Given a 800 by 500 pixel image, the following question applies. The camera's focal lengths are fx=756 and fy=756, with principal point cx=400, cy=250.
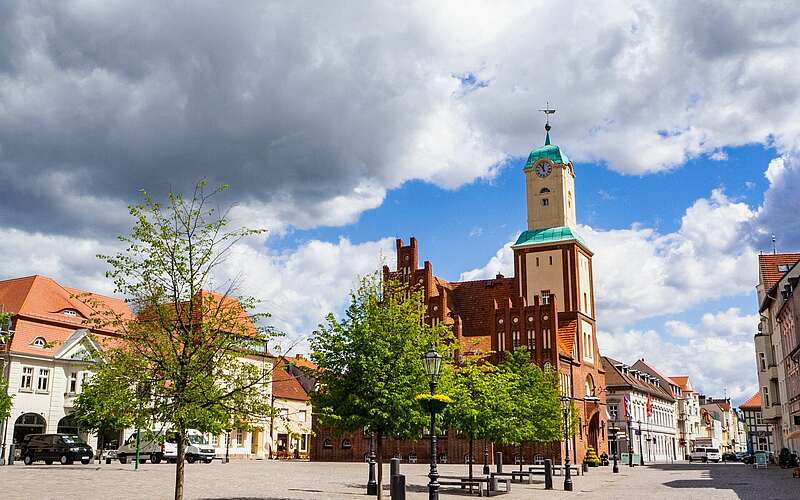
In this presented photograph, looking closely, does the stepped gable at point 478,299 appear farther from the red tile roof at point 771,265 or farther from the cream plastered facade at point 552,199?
the red tile roof at point 771,265

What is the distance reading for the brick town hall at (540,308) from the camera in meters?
63.6

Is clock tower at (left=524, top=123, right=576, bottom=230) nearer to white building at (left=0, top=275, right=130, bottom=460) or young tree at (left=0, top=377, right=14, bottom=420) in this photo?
white building at (left=0, top=275, right=130, bottom=460)

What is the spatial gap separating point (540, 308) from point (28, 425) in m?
40.1

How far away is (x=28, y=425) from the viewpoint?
169 ft

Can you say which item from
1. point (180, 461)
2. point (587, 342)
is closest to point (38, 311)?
point (180, 461)

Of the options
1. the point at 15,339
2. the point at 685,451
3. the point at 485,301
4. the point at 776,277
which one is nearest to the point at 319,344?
the point at 15,339

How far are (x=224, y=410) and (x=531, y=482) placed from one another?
80.8 ft

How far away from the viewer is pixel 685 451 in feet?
407

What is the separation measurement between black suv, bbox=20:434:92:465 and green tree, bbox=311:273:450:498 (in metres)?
26.6

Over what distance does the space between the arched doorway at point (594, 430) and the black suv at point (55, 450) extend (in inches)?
1801

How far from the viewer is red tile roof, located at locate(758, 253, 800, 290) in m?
68.0

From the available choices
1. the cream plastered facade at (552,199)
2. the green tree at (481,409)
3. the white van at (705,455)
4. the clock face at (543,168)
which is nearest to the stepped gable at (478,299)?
the cream plastered facade at (552,199)

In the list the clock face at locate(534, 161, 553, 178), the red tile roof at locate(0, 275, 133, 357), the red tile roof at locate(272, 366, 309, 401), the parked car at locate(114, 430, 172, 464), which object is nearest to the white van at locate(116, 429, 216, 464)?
the parked car at locate(114, 430, 172, 464)

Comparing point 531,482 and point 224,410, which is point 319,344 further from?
point 531,482
